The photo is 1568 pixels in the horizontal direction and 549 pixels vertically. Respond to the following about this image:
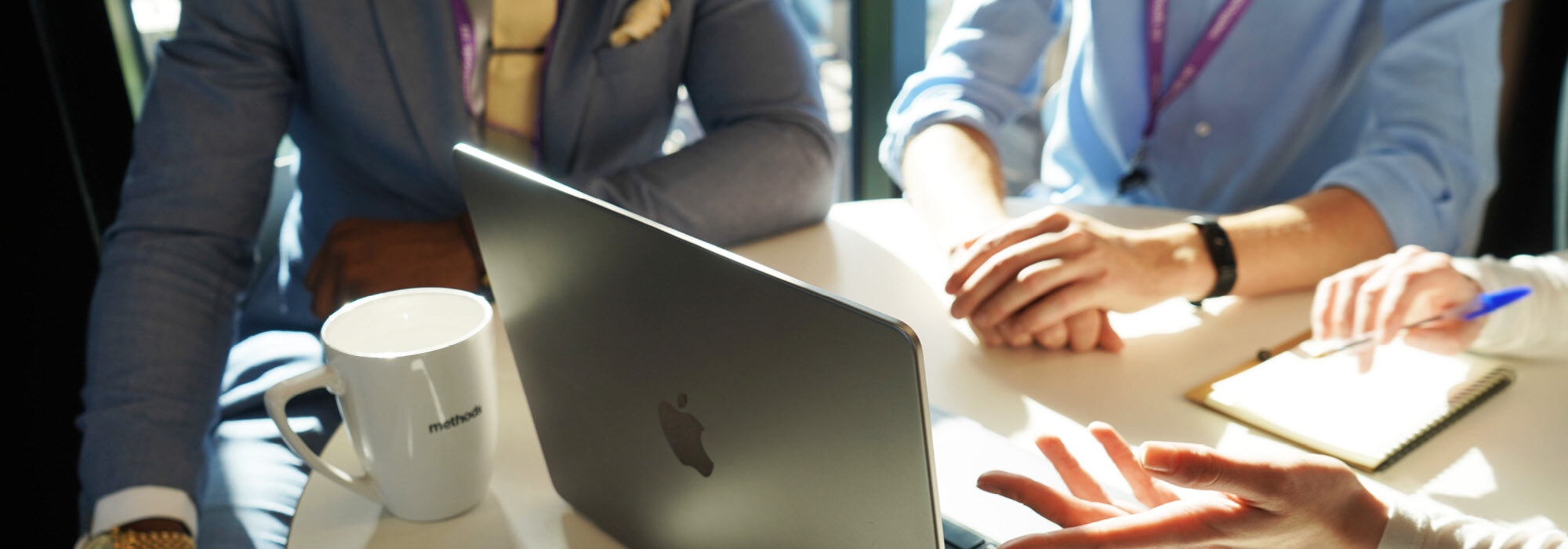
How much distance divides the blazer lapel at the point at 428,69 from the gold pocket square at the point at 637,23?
20cm

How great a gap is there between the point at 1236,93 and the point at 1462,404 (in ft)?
2.71

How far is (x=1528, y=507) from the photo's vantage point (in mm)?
665

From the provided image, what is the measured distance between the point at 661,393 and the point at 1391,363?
2.14 ft

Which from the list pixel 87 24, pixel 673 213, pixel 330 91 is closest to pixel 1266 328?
pixel 673 213

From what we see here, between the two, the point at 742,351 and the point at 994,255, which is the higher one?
the point at 742,351

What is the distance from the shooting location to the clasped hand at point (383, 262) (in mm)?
1095

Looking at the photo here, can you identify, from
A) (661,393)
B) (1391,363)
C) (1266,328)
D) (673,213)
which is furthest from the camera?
(673,213)

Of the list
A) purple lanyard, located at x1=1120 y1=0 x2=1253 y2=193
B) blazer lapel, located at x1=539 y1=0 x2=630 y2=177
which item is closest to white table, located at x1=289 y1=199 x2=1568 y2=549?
blazer lapel, located at x1=539 y1=0 x2=630 y2=177

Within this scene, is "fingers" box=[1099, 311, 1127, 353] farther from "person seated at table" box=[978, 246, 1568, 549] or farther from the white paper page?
"person seated at table" box=[978, 246, 1568, 549]

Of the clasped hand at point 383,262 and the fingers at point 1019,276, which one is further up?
the fingers at point 1019,276

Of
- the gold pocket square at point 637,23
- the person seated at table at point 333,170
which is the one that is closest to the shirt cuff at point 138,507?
the person seated at table at point 333,170

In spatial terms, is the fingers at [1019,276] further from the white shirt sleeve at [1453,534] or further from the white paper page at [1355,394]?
the white shirt sleeve at [1453,534]

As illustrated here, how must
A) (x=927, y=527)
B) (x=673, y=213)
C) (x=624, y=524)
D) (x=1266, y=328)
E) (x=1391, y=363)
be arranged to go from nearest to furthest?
(x=927, y=527), (x=624, y=524), (x=1391, y=363), (x=1266, y=328), (x=673, y=213)

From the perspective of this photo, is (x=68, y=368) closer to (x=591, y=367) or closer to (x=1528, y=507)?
(x=591, y=367)
